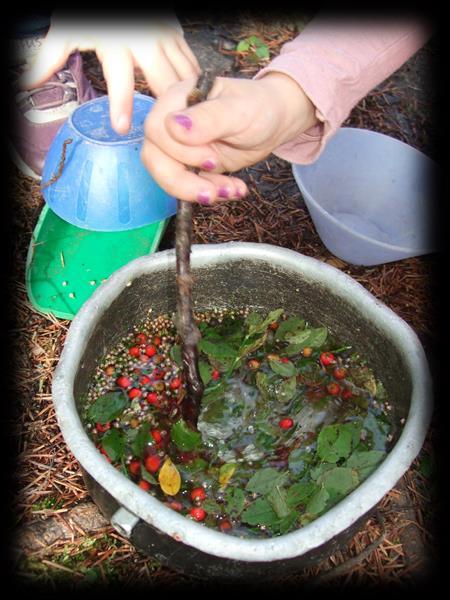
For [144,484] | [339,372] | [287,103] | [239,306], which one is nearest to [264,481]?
[144,484]

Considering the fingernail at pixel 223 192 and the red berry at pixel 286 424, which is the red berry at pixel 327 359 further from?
the fingernail at pixel 223 192

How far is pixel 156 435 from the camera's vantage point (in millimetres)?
1551

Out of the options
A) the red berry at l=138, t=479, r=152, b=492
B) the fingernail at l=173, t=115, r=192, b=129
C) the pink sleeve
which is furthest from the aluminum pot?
the fingernail at l=173, t=115, r=192, b=129

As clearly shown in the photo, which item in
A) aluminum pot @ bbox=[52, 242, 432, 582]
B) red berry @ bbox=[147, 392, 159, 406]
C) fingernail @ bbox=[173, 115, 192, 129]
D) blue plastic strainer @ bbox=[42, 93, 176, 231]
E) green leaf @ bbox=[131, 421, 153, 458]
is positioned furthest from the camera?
blue plastic strainer @ bbox=[42, 93, 176, 231]

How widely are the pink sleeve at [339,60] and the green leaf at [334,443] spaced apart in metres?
0.66

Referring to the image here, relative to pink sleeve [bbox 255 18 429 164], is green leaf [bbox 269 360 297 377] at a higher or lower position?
lower

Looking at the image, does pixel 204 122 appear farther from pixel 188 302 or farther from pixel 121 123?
pixel 188 302

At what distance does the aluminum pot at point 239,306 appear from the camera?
117cm

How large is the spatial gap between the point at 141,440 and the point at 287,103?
83cm

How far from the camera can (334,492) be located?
140cm

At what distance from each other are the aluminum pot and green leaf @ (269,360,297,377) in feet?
0.55

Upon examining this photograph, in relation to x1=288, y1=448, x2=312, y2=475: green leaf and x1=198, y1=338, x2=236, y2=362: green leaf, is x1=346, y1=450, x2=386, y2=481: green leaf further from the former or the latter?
x1=198, y1=338, x2=236, y2=362: green leaf

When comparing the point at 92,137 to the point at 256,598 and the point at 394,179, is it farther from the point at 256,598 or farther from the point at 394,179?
the point at 256,598

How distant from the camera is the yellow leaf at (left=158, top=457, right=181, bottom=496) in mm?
1428
